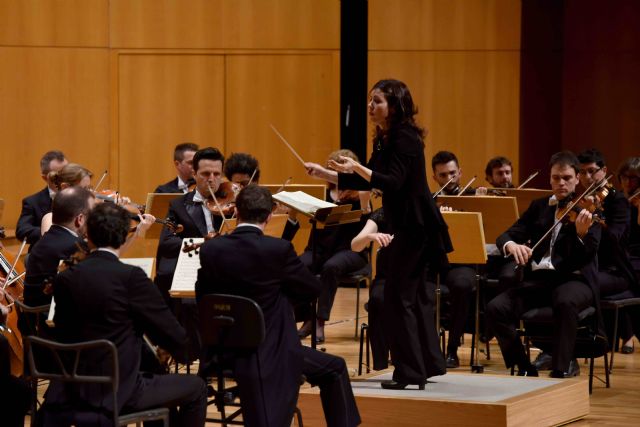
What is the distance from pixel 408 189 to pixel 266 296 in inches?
33.1

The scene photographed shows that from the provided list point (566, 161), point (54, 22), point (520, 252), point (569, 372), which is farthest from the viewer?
point (54, 22)

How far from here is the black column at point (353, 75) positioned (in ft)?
27.8

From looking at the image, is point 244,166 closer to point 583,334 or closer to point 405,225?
point 405,225

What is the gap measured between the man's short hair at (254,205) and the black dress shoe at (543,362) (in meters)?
2.35

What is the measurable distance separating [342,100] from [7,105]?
2.79 metres

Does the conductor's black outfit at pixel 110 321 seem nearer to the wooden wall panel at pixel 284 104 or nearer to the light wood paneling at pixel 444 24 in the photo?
the wooden wall panel at pixel 284 104

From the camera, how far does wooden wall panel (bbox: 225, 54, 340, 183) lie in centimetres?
860

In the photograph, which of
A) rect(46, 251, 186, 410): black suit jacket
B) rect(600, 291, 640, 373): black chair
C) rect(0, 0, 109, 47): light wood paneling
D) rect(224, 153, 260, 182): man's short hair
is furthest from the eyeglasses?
rect(0, 0, 109, 47): light wood paneling

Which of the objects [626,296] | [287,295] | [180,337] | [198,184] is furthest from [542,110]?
[180,337]

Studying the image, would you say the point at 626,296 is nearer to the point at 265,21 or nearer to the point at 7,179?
the point at 265,21

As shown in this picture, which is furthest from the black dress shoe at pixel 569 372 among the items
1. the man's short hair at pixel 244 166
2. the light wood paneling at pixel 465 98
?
the light wood paneling at pixel 465 98

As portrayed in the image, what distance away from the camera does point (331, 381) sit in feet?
12.0

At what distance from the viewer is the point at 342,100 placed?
28.1 feet

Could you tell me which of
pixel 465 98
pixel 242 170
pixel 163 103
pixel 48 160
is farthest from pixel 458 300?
pixel 163 103
